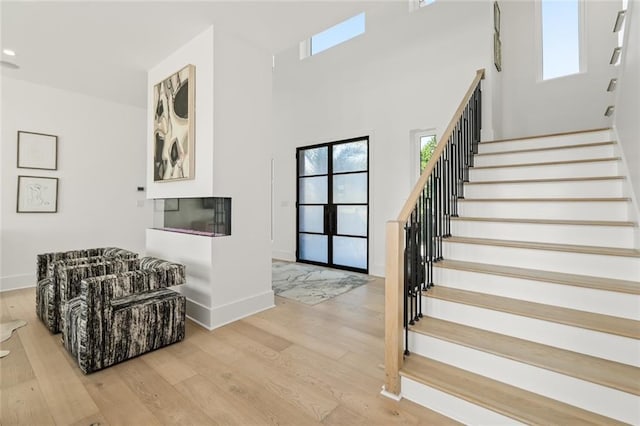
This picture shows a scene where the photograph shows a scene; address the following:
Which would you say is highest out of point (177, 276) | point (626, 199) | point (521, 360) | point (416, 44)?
point (416, 44)

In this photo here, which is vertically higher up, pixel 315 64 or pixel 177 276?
pixel 315 64

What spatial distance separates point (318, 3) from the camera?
2.51 m

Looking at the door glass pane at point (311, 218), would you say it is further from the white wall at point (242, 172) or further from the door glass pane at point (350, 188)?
the white wall at point (242, 172)

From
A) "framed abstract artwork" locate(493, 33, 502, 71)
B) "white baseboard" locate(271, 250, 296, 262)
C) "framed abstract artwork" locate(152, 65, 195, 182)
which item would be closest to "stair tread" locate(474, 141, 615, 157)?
"framed abstract artwork" locate(493, 33, 502, 71)

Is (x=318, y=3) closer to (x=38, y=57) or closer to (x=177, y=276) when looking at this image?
(x=177, y=276)

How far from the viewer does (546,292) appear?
1909mm

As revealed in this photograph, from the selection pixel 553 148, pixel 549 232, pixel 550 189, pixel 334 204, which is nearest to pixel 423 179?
pixel 549 232

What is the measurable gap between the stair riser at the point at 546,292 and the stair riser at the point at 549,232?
605mm

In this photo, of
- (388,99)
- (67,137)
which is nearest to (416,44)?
(388,99)

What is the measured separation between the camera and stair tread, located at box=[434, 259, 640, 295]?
1.75 m

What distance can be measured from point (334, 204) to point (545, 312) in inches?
155

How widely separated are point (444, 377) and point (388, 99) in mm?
4083

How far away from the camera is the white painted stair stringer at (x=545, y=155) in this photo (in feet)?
9.13

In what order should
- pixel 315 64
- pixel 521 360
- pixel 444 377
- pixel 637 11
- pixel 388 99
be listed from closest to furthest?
pixel 521 360 → pixel 444 377 → pixel 637 11 → pixel 388 99 → pixel 315 64
